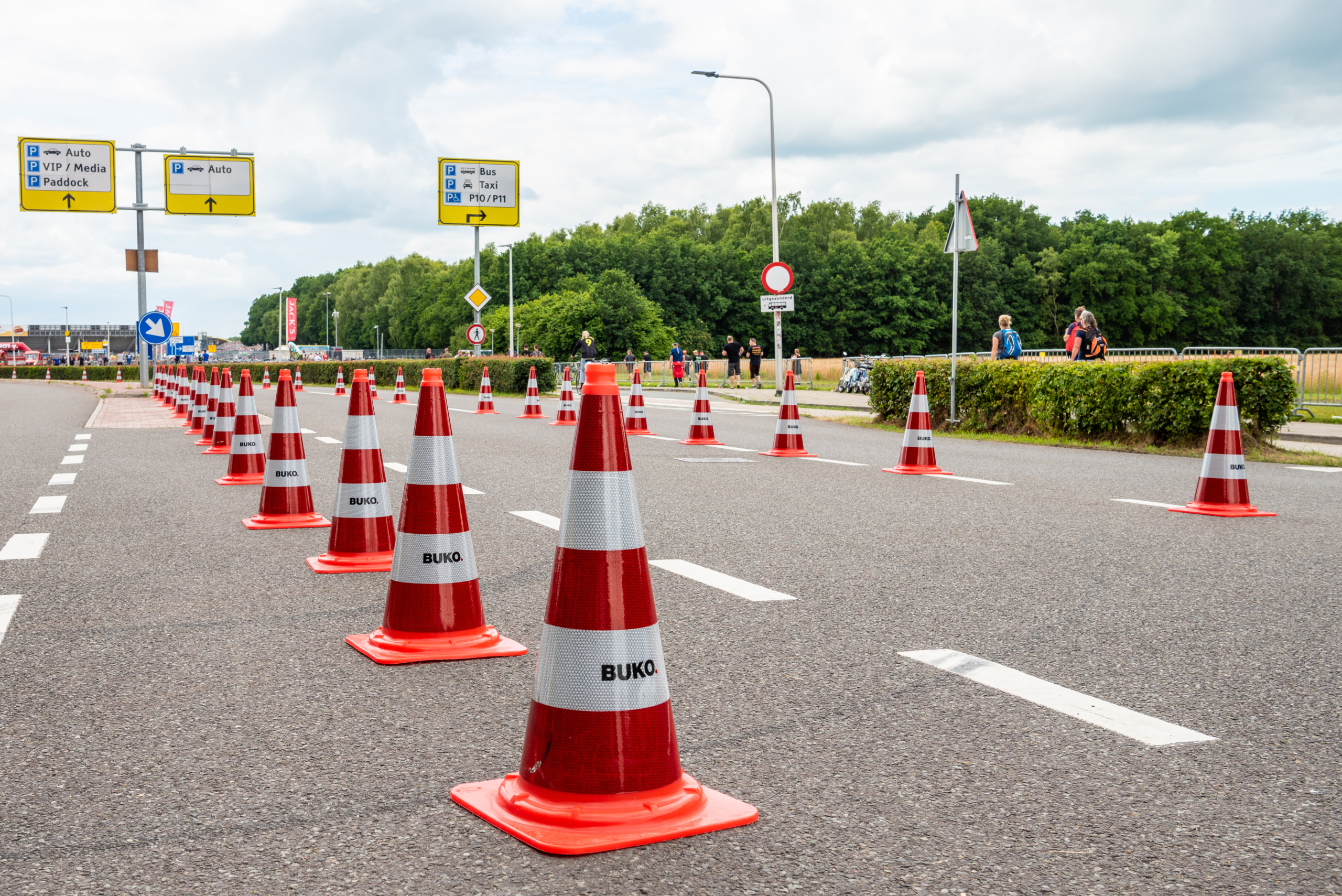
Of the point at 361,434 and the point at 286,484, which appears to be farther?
the point at 286,484

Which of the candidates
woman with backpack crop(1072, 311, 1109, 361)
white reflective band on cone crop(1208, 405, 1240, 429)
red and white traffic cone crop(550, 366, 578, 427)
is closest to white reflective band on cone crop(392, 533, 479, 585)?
white reflective band on cone crop(1208, 405, 1240, 429)

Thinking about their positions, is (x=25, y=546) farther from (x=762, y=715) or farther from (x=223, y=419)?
(x=223, y=419)

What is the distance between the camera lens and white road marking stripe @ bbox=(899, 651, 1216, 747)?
11.9 feet

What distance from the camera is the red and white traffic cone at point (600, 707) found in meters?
2.88

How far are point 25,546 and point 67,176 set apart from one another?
33.8 meters

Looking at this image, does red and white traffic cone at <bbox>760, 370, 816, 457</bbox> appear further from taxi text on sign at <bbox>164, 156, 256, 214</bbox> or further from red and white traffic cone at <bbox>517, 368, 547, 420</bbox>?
taxi text on sign at <bbox>164, 156, 256, 214</bbox>

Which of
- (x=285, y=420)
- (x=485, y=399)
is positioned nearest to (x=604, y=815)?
(x=285, y=420)

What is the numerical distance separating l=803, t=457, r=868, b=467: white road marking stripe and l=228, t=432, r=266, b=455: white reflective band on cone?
18.2ft

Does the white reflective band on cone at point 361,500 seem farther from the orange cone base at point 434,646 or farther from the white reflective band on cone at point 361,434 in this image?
the orange cone base at point 434,646

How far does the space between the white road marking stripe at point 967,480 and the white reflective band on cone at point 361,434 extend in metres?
6.16

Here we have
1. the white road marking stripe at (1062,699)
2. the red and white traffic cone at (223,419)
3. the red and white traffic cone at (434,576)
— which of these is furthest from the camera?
the red and white traffic cone at (223,419)

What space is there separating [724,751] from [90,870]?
1.58 m

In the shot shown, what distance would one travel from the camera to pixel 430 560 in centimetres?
464

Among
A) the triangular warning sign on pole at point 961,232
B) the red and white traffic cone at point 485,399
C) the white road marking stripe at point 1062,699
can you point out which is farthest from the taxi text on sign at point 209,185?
the white road marking stripe at point 1062,699
